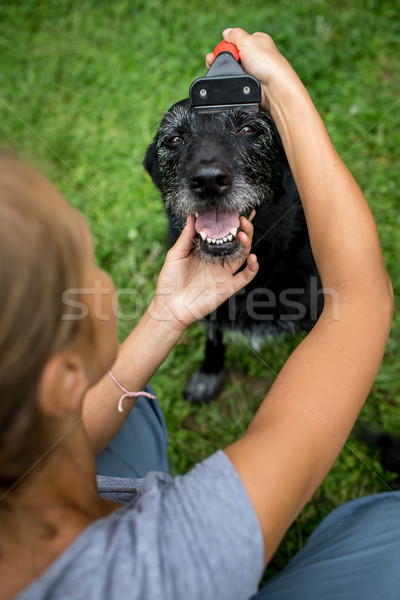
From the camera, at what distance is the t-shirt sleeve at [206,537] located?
2.98ft

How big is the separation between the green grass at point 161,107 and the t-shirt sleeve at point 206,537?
6.02 feet

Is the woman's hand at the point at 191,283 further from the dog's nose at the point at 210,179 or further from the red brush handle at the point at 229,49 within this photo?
A: the red brush handle at the point at 229,49

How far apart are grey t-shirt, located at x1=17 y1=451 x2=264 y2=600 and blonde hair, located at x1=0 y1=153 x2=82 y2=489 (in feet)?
0.79

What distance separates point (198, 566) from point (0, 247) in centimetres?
77

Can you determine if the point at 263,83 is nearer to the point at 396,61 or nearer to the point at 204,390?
the point at 204,390

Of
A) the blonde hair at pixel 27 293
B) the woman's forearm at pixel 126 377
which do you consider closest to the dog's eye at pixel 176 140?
the woman's forearm at pixel 126 377

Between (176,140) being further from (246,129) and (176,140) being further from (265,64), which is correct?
(265,64)

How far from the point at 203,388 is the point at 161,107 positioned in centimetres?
254

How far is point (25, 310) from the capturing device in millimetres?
822

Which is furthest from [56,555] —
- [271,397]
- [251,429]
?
[271,397]

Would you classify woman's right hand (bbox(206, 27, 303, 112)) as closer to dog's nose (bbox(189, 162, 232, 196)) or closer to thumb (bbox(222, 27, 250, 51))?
thumb (bbox(222, 27, 250, 51))

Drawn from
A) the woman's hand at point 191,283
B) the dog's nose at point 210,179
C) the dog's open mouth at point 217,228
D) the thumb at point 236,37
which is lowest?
the woman's hand at point 191,283

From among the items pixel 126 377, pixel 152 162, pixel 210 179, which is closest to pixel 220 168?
pixel 210 179

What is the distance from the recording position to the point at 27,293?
82cm
